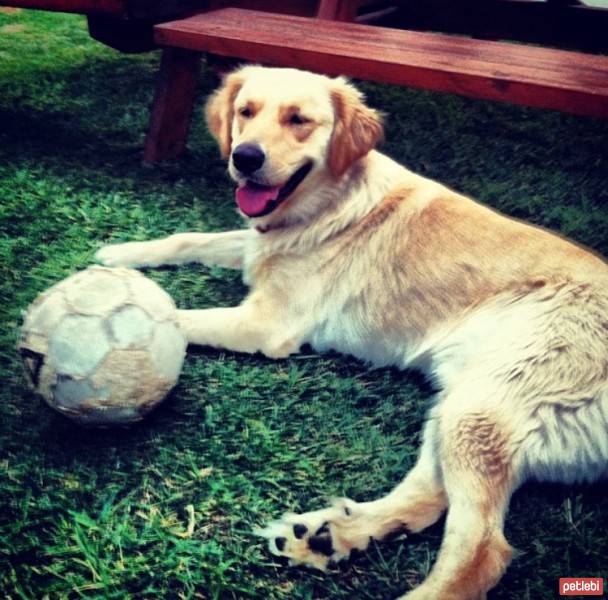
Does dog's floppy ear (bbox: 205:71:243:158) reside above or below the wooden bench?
below

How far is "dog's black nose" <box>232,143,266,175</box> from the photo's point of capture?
93.9 inches

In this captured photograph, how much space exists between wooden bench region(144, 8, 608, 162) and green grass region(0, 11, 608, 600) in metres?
0.50

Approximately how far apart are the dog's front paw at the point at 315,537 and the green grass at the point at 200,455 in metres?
0.04

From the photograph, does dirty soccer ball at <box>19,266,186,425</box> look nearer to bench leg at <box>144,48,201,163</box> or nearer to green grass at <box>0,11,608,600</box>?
green grass at <box>0,11,608,600</box>

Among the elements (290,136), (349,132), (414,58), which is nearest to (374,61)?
(414,58)

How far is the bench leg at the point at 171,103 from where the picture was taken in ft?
12.7

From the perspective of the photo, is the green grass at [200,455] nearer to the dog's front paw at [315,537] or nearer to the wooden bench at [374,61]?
the dog's front paw at [315,537]

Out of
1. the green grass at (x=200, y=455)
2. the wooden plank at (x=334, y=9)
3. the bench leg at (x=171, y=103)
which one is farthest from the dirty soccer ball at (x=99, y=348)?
the wooden plank at (x=334, y=9)

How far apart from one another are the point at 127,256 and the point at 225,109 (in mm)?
779

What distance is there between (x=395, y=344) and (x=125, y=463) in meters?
1.05

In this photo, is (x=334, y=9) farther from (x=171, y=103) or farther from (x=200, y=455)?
(x=200, y=455)

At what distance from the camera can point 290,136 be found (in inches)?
97.2

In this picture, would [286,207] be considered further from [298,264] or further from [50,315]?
[50,315]

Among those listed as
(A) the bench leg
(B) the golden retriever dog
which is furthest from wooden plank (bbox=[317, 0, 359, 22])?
(B) the golden retriever dog
